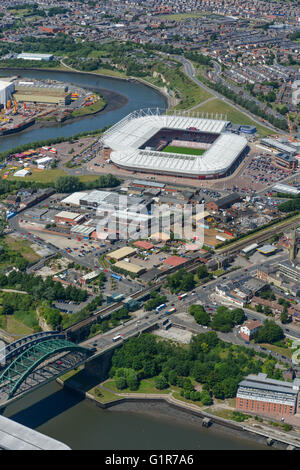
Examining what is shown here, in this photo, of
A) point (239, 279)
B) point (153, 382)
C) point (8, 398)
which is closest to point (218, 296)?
point (239, 279)

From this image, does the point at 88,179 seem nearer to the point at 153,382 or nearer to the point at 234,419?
the point at 153,382

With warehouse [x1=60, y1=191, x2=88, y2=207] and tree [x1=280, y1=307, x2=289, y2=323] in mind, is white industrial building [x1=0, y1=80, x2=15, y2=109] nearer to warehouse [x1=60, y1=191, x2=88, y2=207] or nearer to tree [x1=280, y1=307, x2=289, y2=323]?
warehouse [x1=60, y1=191, x2=88, y2=207]

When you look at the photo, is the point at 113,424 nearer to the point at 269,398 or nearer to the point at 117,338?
the point at 117,338

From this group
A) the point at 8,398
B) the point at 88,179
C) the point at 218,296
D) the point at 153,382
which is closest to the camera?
the point at 8,398

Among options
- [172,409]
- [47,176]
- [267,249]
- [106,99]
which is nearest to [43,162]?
[47,176]

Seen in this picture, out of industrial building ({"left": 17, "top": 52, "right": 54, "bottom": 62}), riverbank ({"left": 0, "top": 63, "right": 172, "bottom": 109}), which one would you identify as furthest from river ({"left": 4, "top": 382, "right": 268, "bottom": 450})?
industrial building ({"left": 17, "top": 52, "right": 54, "bottom": 62})

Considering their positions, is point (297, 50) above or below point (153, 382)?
above

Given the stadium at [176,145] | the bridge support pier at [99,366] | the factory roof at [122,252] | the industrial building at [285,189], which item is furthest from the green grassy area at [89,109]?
the bridge support pier at [99,366]
